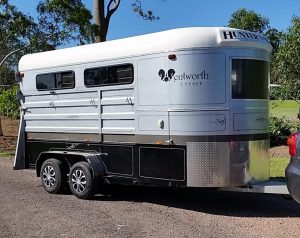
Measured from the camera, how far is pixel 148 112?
815cm

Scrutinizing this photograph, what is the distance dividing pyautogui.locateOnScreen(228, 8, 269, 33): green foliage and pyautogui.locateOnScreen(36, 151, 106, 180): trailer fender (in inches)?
1269

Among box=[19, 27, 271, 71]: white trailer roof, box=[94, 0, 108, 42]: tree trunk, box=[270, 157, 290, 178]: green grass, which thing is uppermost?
box=[94, 0, 108, 42]: tree trunk

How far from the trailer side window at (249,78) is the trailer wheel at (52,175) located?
3.71 metres

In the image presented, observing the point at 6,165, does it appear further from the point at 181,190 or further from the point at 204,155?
the point at 204,155

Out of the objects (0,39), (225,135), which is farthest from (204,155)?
(0,39)

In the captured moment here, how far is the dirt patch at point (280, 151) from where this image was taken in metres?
14.1

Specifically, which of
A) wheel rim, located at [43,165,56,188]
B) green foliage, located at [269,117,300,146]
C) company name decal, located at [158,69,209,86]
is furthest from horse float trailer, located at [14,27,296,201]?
green foliage, located at [269,117,300,146]

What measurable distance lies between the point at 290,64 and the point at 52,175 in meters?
9.38

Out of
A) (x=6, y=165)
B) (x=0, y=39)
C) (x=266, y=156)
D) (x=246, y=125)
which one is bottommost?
(x=6, y=165)

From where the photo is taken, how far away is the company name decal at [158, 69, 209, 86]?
7.61m

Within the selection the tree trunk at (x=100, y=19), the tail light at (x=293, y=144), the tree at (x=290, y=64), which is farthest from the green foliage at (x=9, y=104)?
the tail light at (x=293, y=144)

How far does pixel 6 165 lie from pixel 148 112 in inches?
294

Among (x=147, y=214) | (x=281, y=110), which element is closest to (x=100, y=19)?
(x=147, y=214)

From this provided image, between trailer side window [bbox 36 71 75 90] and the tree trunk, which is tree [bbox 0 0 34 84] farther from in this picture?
trailer side window [bbox 36 71 75 90]
